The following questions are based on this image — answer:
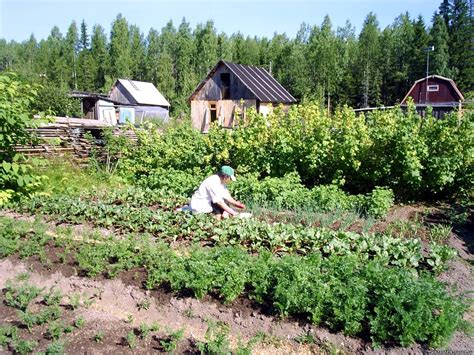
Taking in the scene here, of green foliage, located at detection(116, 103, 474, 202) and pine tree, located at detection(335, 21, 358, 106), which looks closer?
green foliage, located at detection(116, 103, 474, 202)

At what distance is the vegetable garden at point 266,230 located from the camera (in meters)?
3.79

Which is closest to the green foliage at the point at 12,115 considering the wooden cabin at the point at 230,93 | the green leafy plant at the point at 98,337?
the green leafy plant at the point at 98,337

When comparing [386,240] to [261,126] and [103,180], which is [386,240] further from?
[103,180]

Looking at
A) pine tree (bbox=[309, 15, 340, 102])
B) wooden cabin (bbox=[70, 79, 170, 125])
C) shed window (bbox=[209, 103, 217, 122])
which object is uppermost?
pine tree (bbox=[309, 15, 340, 102])

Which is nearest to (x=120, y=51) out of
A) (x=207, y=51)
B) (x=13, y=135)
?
(x=207, y=51)

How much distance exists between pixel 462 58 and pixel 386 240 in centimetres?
4720

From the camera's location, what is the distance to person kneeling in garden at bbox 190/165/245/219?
6836mm

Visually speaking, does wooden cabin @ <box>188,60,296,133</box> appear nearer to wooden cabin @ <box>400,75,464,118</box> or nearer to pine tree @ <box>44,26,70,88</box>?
wooden cabin @ <box>400,75,464,118</box>

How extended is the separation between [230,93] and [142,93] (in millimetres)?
14229

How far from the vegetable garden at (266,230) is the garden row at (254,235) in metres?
0.02

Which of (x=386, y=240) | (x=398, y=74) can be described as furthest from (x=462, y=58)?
(x=386, y=240)

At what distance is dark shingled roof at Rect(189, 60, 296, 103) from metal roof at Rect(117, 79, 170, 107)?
10625 millimetres

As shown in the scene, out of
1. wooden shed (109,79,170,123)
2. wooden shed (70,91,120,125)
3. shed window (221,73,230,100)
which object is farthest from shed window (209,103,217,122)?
wooden shed (109,79,170,123)

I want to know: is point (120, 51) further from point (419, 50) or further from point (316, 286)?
point (316, 286)
